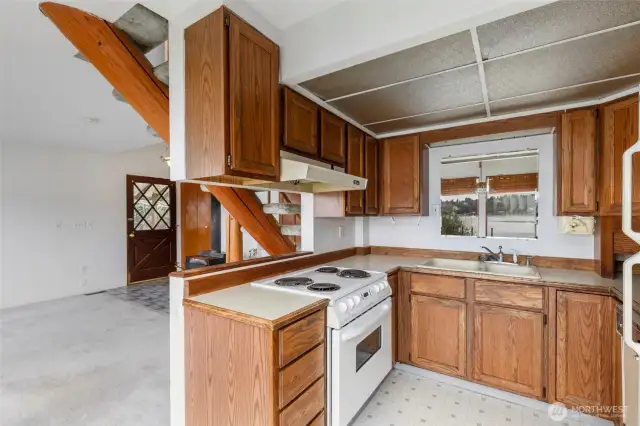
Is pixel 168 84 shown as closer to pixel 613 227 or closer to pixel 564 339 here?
pixel 564 339

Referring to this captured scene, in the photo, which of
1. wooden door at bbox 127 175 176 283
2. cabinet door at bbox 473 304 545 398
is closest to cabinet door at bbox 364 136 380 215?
cabinet door at bbox 473 304 545 398

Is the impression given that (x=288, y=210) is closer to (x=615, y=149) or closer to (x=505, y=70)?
(x=505, y=70)

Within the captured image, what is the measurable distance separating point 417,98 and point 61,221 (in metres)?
5.39

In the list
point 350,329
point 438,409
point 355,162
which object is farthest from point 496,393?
point 355,162

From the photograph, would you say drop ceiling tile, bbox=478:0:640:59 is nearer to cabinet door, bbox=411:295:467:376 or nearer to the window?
the window

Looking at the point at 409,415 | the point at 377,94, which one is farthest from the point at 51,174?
the point at 409,415

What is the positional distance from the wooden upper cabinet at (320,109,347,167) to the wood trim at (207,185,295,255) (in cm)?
78

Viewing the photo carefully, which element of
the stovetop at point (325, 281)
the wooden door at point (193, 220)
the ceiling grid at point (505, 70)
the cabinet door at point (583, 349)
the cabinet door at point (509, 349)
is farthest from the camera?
the wooden door at point (193, 220)

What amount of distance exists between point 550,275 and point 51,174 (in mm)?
6286

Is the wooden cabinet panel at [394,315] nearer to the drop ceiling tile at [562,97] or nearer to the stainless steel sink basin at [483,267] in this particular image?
the stainless steel sink basin at [483,267]

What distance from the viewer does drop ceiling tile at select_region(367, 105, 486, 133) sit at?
2440 millimetres

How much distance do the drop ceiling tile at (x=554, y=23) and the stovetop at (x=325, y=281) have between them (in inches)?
58.9

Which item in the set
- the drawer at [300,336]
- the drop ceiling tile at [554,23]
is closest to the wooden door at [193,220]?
the drawer at [300,336]

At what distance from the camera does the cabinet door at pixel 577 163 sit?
2.11 metres
